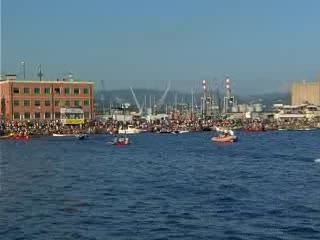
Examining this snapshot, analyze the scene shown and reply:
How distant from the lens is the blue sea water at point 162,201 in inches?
1111

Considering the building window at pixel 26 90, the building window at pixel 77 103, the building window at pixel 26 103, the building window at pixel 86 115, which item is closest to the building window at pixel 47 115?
the building window at pixel 26 103

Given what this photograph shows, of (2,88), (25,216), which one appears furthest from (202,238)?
(2,88)

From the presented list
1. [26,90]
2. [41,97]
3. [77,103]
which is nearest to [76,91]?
[77,103]

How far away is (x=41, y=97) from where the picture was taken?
497ft

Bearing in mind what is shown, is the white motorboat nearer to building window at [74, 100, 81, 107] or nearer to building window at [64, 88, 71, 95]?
building window at [74, 100, 81, 107]

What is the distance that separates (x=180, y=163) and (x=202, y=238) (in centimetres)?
3821

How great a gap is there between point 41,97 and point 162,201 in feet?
388

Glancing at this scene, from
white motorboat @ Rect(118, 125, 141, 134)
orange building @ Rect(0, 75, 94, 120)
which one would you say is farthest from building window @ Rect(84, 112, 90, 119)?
white motorboat @ Rect(118, 125, 141, 134)

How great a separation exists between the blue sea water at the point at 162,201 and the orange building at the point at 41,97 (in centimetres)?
8961

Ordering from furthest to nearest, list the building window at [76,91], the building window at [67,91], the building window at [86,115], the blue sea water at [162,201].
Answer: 1. the building window at [86,115]
2. the building window at [76,91]
3. the building window at [67,91]
4. the blue sea water at [162,201]

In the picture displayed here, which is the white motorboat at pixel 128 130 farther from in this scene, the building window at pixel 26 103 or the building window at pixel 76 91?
the building window at pixel 26 103

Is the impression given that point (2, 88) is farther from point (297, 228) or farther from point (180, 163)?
point (297, 228)

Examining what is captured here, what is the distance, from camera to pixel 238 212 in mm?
32219

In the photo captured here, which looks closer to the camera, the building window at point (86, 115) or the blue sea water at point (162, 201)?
the blue sea water at point (162, 201)
